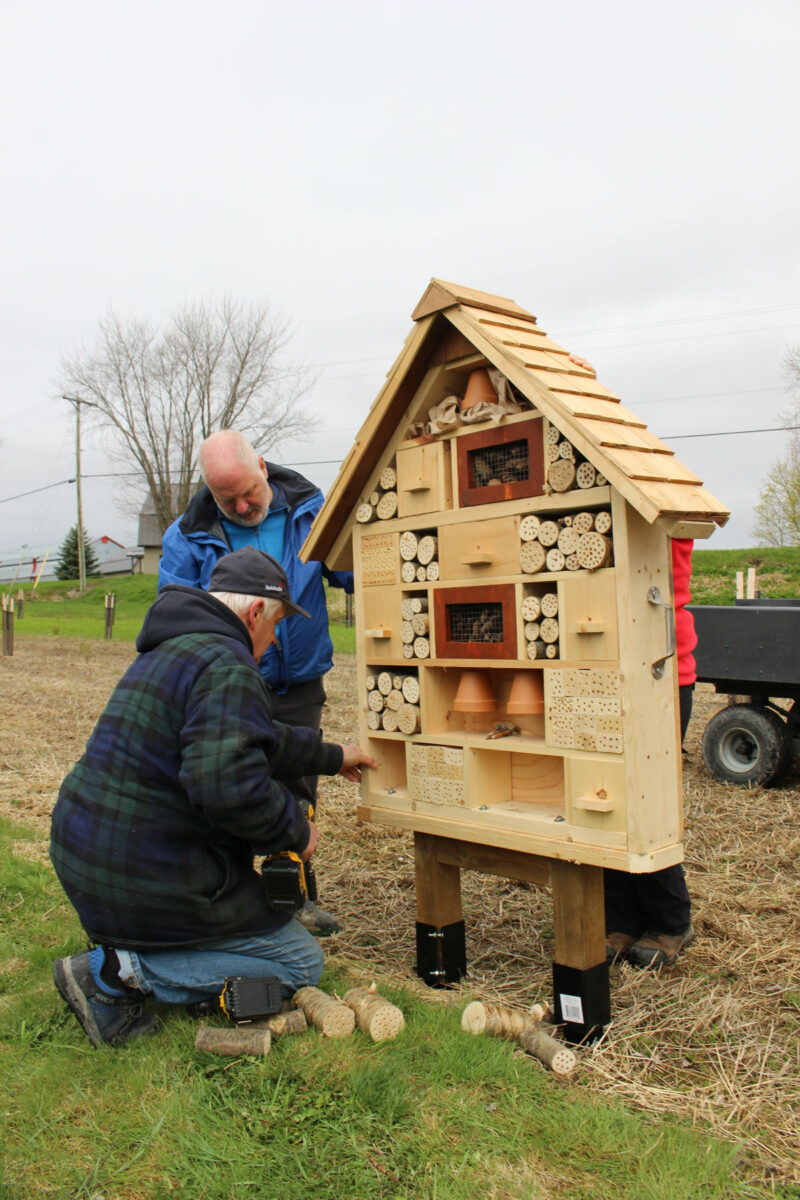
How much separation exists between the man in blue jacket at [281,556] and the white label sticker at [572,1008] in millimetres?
1592

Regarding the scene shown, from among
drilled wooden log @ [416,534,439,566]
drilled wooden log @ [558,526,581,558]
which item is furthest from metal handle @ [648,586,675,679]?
drilled wooden log @ [416,534,439,566]

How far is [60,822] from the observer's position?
10.6ft

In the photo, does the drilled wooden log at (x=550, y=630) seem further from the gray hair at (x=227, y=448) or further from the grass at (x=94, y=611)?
the grass at (x=94, y=611)

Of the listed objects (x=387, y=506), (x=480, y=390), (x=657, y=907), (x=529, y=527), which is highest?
(x=480, y=390)

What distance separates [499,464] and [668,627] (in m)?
0.95

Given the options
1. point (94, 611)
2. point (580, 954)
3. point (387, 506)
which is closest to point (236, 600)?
point (387, 506)

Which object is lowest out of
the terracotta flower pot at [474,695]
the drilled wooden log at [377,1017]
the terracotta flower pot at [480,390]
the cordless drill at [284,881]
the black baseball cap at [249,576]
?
the drilled wooden log at [377,1017]

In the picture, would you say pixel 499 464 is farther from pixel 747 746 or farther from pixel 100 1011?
pixel 747 746

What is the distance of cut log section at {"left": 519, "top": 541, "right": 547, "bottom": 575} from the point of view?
346 centimetres

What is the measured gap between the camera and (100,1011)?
3.26 metres

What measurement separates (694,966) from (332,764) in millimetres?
1863

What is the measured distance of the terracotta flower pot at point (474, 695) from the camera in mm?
3822

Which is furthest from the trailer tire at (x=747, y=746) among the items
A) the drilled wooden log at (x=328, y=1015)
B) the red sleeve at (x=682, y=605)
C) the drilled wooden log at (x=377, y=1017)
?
the drilled wooden log at (x=328, y=1015)

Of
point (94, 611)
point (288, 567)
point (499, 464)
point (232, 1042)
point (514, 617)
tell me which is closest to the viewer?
point (232, 1042)
